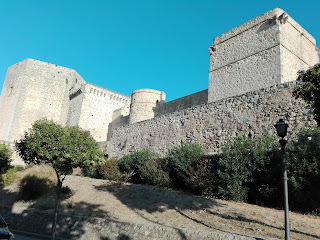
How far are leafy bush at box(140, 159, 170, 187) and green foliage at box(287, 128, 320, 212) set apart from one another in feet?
17.6

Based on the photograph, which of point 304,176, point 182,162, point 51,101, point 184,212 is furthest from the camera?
point 51,101

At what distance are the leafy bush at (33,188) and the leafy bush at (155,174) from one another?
193 inches

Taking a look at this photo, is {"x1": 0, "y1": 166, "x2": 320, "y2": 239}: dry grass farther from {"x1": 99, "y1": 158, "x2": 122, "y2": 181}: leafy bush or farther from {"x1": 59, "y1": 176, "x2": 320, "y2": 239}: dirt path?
{"x1": 99, "y1": 158, "x2": 122, "y2": 181}: leafy bush

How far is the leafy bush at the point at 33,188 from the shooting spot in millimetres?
12758

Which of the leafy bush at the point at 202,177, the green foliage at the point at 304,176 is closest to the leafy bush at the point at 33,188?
the leafy bush at the point at 202,177

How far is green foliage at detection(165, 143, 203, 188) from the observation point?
1115 cm

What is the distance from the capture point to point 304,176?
772 centimetres

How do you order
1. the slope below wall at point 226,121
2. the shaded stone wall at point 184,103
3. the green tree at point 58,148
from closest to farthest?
the green tree at point 58,148 < the slope below wall at point 226,121 < the shaded stone wall at point 184,103

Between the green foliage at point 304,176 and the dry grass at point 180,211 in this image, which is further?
the green foliage at point 304,176

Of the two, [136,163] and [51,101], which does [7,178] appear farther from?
[51,101]

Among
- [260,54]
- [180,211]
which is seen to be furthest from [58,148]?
[260,54]

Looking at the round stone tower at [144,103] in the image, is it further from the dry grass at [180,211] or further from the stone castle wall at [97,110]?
the dry grass at [180,211]

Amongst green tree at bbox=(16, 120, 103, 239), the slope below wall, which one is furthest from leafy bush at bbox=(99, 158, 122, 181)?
green tree at bbox=(16, 120, 103, 239)

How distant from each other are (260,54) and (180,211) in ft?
33.0
